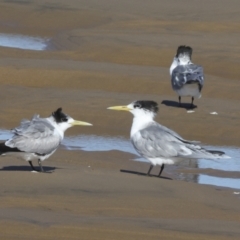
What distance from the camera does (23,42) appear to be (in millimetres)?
21547

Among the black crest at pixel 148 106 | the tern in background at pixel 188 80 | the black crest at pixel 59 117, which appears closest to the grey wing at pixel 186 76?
the tern in background at pixel 188 80

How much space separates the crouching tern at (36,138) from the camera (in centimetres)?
934

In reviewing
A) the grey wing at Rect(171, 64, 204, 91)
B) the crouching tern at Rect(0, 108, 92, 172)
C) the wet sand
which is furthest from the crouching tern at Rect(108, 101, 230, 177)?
the grey wing at Rect(171, 64, 204, 91)

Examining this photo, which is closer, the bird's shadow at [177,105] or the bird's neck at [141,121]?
the bird's neck at [141,121]

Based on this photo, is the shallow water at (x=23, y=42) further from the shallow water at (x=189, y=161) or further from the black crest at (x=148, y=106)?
the black crest at (x=148, y=106)

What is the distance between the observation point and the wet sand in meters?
7.99

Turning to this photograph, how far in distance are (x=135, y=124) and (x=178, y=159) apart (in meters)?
0.63

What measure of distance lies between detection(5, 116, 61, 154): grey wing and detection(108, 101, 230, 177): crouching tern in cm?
93

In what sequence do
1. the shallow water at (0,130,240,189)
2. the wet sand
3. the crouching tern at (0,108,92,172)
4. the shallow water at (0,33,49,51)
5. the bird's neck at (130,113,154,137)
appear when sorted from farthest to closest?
the shallow water at (0,33,49,51) → the shallow water at (0,130,240,189) → the bird's neck at (130,113,154,137) → the crouching tern at (0,108,92,172) → the wet sand

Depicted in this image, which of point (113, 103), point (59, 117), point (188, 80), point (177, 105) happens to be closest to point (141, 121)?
point (59, 117)

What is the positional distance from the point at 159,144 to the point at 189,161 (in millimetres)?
1855

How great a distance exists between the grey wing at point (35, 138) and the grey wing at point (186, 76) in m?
4.93

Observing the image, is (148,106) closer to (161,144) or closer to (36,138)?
(161,144)

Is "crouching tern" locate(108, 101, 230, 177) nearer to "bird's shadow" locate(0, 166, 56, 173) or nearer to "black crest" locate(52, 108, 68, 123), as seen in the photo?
"black crest" locate(52, 108, 68, 123)
